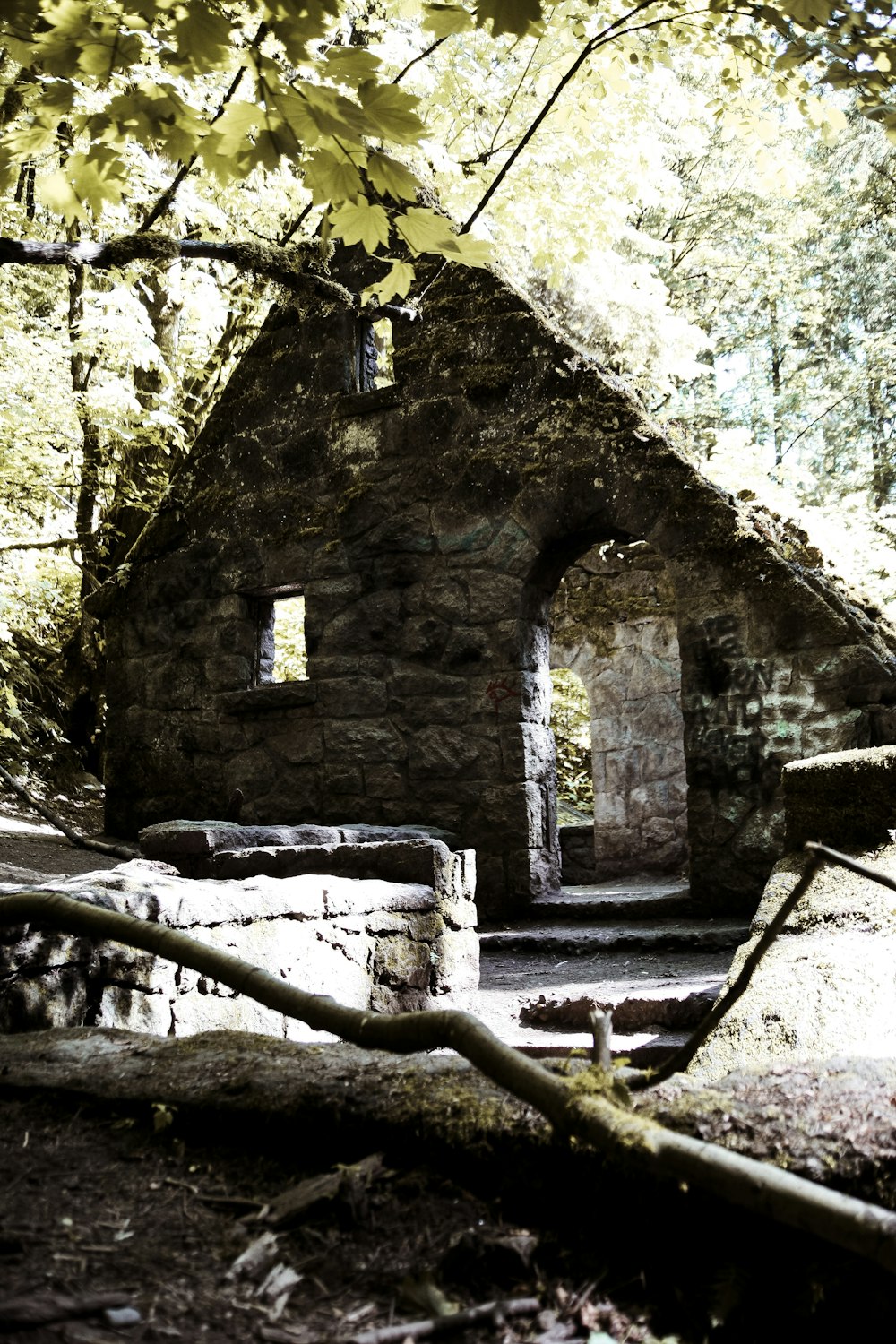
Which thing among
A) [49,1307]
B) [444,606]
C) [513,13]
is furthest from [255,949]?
[444,606]

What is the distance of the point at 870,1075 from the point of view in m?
1.31

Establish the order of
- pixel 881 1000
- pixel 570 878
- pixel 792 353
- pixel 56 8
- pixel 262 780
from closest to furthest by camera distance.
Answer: pixel 881 1000 < pixel 56 8 < pixel 262 780 < pixel 570 878 < pixel 792 353

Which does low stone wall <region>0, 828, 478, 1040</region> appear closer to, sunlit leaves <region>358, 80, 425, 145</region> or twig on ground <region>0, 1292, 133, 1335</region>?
twig on ground <region>0, 1292, 133, 1335</region>

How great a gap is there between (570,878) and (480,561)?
4424 mm

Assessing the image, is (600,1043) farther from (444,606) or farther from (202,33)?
(444,606)

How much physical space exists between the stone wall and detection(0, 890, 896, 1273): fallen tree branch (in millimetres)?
7697

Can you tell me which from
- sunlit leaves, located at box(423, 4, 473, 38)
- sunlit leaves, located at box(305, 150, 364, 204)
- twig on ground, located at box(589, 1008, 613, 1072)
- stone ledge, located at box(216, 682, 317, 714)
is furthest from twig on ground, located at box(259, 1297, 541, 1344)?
stone ledge, located at box(216, 682, 317, 714)

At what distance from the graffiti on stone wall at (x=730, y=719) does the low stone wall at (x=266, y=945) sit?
1740mm

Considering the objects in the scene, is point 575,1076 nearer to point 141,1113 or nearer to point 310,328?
point 141,1113

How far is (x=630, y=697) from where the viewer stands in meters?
9.41

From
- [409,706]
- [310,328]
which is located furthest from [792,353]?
[409,706]

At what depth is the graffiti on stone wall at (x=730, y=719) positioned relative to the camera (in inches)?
218

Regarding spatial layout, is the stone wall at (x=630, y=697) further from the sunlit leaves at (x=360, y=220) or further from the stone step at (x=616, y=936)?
the sunlit leaves at (x=360, y=220)

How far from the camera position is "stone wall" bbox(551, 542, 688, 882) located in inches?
361
